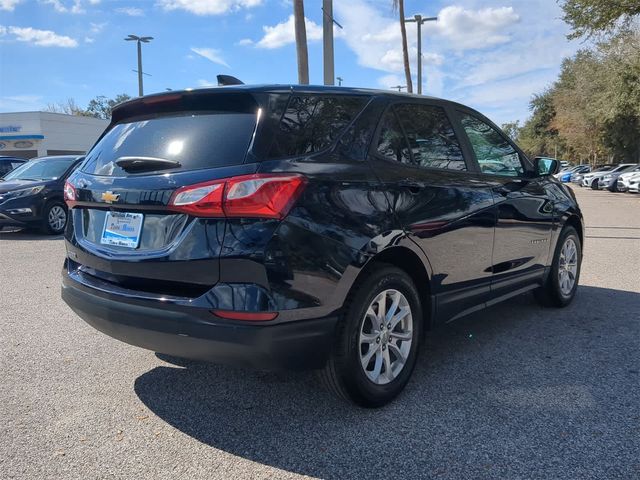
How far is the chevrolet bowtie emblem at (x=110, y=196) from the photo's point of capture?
295 cm

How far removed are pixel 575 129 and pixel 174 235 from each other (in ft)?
162

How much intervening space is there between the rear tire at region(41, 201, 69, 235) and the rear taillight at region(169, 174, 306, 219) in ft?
29.2

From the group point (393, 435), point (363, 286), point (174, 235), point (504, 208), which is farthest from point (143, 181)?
point (504, 208)

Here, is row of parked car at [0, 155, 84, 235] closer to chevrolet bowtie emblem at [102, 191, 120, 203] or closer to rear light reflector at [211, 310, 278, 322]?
chevrolet bowtie emblem at [102, 191, 120, 203]

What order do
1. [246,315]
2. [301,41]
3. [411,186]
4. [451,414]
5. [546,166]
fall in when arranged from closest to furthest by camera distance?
[246,315]
[451,414]
[411,186]
[546,166]
[301,41]

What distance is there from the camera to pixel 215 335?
2.61 meters

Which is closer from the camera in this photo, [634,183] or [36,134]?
[634,183]

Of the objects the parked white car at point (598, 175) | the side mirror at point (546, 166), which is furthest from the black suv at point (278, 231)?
the parked white car at point (598, 175)

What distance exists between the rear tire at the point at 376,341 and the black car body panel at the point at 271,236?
114 millimetres

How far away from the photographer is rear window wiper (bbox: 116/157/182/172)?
2.85 meters

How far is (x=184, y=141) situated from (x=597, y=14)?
740 inches

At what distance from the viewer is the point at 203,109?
3.02m

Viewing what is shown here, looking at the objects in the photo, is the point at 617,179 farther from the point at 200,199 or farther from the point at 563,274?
the point at 200,199

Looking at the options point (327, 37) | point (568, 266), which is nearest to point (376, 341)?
point (568, 266)
